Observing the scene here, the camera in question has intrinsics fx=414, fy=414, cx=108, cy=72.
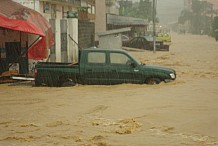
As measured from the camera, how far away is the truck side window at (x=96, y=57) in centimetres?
1388

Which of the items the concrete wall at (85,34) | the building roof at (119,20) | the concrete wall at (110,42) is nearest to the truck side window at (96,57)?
the concrete wall at (85,34)

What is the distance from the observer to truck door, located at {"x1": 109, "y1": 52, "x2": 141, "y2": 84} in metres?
13.7

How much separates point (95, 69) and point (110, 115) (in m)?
3.99

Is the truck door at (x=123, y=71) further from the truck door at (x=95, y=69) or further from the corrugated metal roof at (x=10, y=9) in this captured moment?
the corrugated metal roof at (x=10, y=9)

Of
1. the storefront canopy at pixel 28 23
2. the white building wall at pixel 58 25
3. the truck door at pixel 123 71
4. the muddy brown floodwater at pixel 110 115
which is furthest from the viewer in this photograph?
the white building wall at pixel 58 25

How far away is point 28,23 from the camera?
599 inches

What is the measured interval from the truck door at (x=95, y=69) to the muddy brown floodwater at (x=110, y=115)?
0.27 meters

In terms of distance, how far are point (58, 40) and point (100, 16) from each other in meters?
22.7

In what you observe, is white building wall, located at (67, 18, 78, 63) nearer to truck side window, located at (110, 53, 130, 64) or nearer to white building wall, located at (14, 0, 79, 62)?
white building wall, located at (14, 0, 79, 62)

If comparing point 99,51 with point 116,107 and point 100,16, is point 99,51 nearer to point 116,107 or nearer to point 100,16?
point 116,107

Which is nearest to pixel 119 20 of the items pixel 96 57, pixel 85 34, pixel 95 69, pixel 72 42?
pixel 85 34

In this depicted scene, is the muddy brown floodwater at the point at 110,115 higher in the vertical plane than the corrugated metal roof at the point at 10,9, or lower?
lower

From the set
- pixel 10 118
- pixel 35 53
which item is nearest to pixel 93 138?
pixel 10 118

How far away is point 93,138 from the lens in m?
8.01
